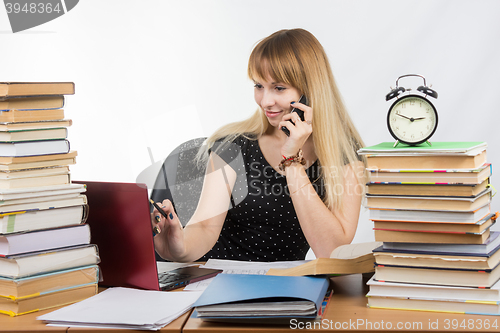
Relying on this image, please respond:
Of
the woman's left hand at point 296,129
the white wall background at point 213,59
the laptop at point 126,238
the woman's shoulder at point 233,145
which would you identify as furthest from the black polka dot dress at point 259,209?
the white wall background at point 213,59

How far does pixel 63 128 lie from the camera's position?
1.21 meters

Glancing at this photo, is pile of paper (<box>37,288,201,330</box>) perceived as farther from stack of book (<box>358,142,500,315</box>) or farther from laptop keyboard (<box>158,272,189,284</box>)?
stack of book (<box>358,142,500,315</box>)

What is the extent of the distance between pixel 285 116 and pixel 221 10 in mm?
1869

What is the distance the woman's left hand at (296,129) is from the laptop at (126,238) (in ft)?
1.88

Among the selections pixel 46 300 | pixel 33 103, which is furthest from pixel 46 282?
pixel 33 103

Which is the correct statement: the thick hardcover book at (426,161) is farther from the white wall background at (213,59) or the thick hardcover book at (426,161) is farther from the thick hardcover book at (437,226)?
the white wall background at (213,59)

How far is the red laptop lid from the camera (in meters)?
1.19

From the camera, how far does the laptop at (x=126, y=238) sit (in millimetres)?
1192

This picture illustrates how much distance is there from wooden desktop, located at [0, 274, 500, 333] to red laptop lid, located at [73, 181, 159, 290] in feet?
0.74

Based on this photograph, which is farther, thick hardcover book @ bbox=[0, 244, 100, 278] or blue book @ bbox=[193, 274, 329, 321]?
thick hardcover book @ bbox=[0, 244, 100, 278]

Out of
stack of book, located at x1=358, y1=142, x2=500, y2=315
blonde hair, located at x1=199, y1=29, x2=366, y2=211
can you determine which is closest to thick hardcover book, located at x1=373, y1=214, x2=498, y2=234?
stack of book, located at x1=358, y1=142, x2=500, y2=315

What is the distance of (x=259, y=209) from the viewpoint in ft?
6.57

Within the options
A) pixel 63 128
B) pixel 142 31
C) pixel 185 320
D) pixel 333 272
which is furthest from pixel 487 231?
pixel 142 31

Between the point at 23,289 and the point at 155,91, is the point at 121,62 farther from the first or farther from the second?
the point at 23,289
